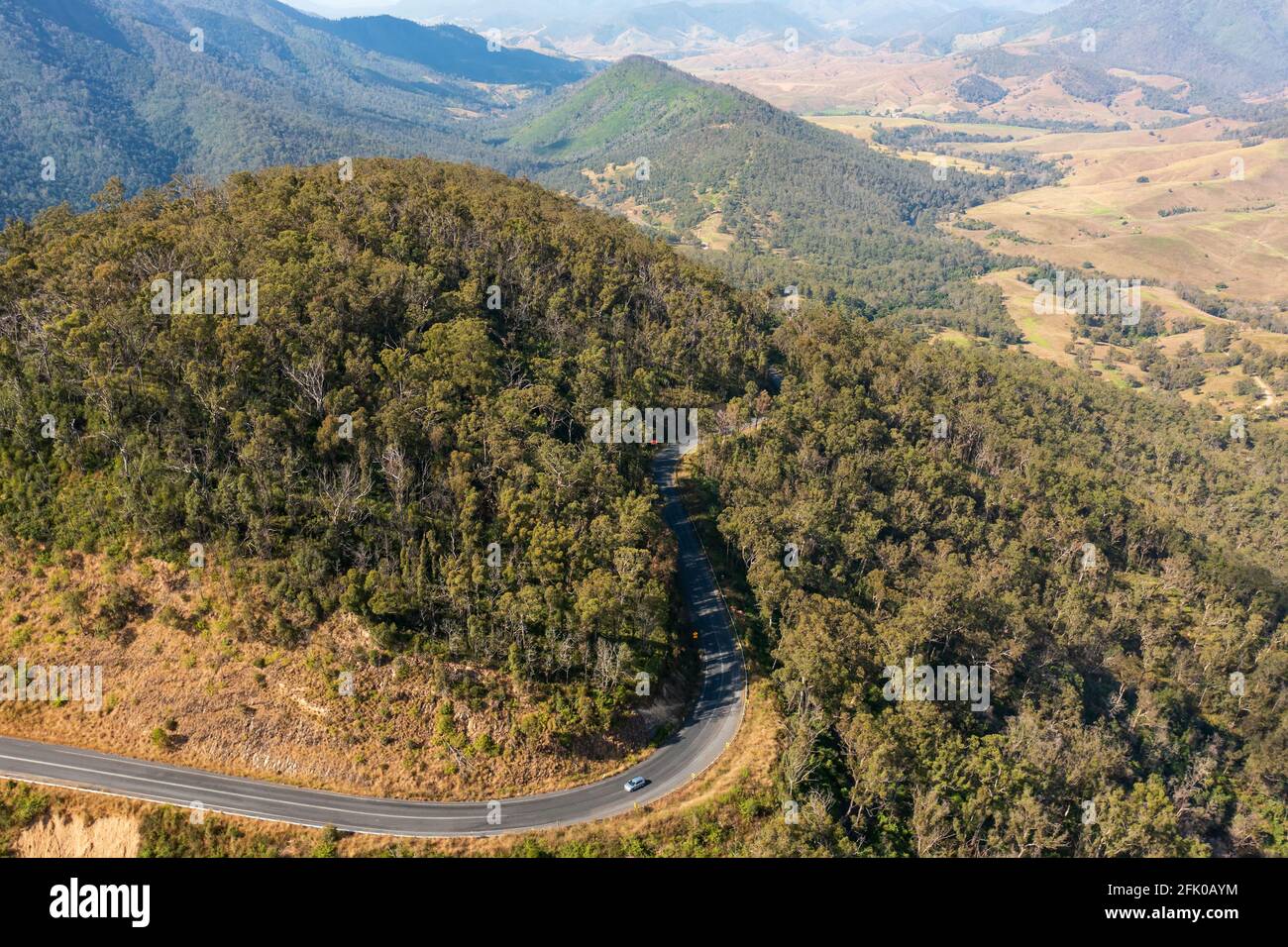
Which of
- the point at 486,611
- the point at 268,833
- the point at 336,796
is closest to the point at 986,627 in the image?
the point at 486,611

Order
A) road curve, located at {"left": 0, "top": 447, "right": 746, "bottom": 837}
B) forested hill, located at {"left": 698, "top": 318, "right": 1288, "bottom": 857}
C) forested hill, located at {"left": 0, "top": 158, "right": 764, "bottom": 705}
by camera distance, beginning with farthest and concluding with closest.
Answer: forested hill, located at {"left": 0, "top": 158, "right": 764, "bottom": 705} < forested hill, located at {"left": 698, "top": 318, "right": 1288, "bottom": 857} < road curve, located at {"left": 0, "top": 447, "right": 746, "bottom": 837}

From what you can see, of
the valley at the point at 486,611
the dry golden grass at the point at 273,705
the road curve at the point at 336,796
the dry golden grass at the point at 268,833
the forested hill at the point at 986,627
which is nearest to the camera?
the dry golden grass at the point at 268,833

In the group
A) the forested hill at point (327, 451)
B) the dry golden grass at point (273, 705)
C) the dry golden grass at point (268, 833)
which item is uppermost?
the forested hill at point (327, 451)

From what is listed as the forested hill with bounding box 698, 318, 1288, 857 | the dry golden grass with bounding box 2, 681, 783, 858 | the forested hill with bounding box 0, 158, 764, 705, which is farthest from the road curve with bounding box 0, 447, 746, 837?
the forested hill with bounding box 698, 318, 1288, 857

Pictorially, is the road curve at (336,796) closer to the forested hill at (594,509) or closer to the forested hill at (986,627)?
the forested hill at (594,509)

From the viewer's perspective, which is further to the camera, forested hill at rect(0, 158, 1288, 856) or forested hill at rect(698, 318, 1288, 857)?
forested hill at rect(0, 158, 1288, 856)

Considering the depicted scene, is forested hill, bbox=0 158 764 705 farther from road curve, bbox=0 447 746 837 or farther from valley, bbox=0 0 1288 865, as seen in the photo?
road curve, bbox=0 447 746 837

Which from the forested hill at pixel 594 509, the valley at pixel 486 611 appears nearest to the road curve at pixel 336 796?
the valley at pixel 486 611

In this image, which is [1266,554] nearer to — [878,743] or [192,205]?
[878,743]

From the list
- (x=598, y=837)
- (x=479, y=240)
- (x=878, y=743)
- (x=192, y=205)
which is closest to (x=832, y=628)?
(x=878, y=743)
